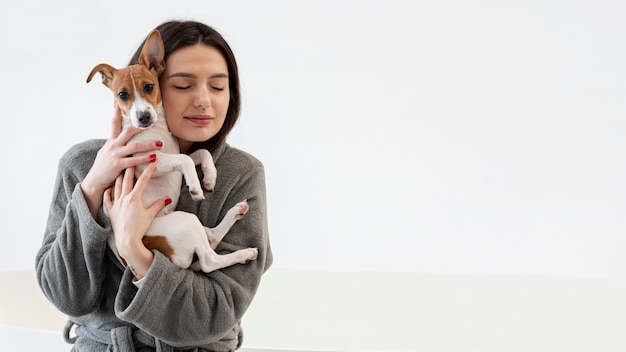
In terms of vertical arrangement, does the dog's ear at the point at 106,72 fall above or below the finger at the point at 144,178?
above

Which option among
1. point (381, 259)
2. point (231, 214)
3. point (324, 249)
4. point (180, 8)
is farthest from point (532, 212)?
point (231, 214)

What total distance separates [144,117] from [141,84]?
7 cm

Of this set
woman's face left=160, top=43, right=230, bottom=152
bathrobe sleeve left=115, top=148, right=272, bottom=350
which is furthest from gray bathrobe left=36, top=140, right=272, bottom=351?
woman's face left=160, top=43, right=230, bottom=152

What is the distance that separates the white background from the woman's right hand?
2.19 meters

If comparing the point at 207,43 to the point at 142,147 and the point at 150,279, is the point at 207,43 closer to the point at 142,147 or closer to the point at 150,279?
the point at 142,147

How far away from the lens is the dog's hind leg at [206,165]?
1639mm

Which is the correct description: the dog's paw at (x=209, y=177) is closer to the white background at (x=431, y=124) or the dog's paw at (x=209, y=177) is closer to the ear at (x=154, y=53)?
the ear at (x=154, y=53)

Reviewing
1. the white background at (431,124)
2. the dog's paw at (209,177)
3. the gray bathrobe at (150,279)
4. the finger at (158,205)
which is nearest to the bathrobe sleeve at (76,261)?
the gray bathrobe at (150,279)

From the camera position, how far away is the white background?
147 inches

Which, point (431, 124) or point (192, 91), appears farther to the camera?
point (431, 124)

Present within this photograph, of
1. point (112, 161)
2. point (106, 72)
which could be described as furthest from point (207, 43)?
point (112, 161)

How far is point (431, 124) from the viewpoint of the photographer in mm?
3844

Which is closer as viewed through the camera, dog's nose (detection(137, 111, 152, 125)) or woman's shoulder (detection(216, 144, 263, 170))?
dog's nose (detection(137, 111, 152, 125))

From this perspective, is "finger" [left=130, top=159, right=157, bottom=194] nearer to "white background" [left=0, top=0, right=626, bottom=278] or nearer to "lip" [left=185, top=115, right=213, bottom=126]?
"lip" [left=185, top=115, right=213, bottom=126]
